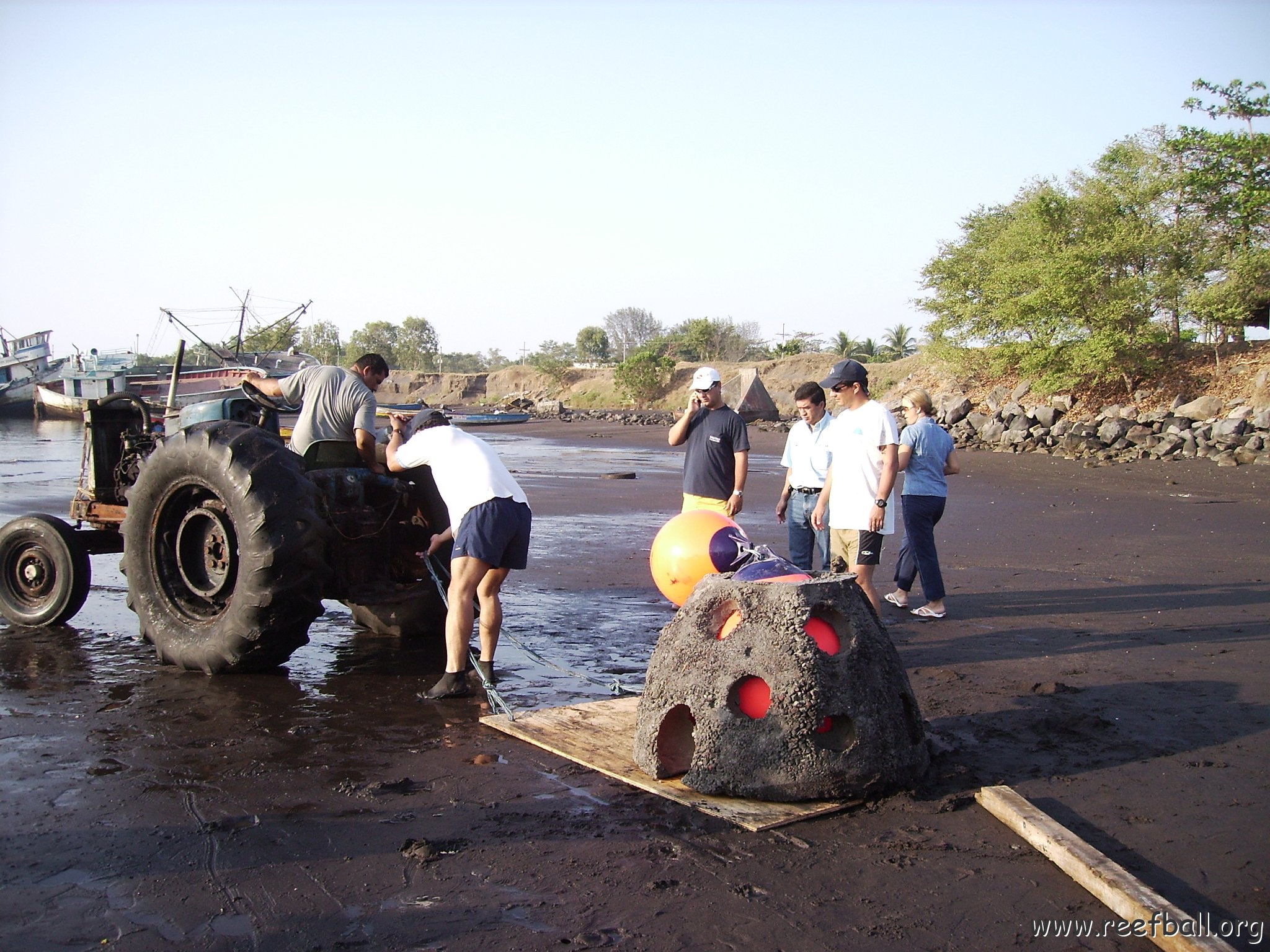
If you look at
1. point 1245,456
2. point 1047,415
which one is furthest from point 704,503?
point 1047,415

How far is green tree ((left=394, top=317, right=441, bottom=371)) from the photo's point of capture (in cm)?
10662

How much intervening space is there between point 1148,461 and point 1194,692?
18011 millimetres

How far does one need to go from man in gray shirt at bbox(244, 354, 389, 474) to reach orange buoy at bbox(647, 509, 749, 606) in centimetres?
218

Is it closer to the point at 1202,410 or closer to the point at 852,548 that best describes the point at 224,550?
the point at 852,548

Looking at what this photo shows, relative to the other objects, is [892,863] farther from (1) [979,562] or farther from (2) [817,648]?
(1) [979,562]

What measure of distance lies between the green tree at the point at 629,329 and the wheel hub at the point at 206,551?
97.8 m

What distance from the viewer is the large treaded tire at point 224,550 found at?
5.74m

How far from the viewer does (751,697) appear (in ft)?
14.3

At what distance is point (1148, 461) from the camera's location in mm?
22047

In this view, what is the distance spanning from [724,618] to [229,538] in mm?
3343

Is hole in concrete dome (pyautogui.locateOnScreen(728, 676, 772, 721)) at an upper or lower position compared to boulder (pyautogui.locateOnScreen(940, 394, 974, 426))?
lower

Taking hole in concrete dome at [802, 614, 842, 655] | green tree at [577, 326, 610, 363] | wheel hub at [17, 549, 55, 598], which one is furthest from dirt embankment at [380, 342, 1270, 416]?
wheel hub at [17, 549, 55, 598]

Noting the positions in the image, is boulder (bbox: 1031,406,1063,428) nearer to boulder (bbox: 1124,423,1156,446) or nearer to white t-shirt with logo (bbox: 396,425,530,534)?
boulder (bbox: 1124,423,1156,446)

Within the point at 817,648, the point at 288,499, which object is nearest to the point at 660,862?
the point at 817,648
